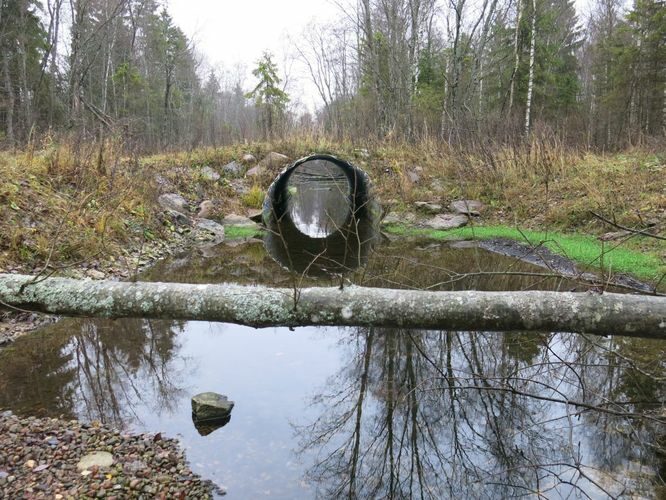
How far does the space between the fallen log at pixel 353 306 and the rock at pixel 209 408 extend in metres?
1.16

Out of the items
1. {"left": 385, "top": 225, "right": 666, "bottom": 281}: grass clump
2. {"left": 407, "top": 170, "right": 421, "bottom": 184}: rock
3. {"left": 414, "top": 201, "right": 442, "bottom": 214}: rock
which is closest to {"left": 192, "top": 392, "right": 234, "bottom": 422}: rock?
{"left": 385, "top": 225, "right": 666, "bottom": 281}: grass clump

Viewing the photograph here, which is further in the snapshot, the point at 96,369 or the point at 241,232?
the point at 241,232

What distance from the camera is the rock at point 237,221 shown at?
13.0 meters

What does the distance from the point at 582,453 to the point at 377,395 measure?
155 cm

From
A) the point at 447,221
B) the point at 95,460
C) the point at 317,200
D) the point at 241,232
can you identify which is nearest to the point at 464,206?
the point at 447,221

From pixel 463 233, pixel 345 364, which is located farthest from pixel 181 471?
pixel 463 233

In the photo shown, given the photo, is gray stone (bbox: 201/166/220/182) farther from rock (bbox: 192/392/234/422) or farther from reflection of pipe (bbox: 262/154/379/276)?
rock (bbox: 192/392/234/422)

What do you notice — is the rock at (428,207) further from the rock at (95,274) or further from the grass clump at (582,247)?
the rock at (95,274)

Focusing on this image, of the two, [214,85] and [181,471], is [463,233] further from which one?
[214,85]

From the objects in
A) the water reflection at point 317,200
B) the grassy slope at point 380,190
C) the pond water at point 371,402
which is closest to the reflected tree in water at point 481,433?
the pond water at point 371,402

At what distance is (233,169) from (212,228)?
169 inches

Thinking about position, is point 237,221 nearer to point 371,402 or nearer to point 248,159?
point 248,159

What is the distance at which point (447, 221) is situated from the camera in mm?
12625

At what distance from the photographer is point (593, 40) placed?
2833cm
